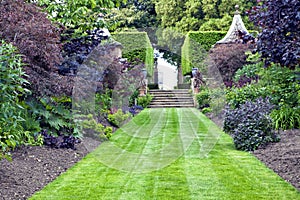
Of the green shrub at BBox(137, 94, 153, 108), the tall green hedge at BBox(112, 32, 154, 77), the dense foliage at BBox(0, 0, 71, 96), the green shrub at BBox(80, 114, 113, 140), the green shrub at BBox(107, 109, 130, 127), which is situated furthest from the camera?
the tall green hedge at BBox(112, 32, 154, 77)

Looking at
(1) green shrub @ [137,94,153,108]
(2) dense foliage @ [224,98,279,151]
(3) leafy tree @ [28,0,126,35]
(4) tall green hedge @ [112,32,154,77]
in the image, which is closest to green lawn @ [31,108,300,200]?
(2) dense foliage @ [224,98,279,151]

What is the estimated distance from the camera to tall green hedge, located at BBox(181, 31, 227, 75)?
20438mm

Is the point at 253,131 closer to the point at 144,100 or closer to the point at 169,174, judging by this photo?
the point at 169,174

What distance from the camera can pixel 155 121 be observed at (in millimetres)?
13383

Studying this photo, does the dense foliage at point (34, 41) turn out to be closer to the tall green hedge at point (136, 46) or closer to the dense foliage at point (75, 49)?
the dense foliage at point (75, 49)

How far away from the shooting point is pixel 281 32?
214 inches

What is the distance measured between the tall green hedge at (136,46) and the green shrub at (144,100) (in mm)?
1317

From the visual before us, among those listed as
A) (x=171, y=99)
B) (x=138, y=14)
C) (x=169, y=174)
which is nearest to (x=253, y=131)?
(x=169, y=174)

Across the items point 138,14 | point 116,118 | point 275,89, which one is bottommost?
point 116,118

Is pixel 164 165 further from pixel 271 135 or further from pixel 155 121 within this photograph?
pixel 155 121

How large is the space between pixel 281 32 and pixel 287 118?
4208 mm

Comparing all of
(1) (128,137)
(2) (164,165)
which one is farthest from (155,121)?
(2) (164,165)

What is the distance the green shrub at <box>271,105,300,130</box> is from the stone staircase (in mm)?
10615

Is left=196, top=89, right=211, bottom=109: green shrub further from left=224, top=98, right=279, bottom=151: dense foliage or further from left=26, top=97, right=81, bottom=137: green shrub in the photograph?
left=26, top=97, right=81, bottom=137: green shrub
